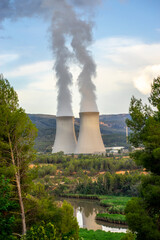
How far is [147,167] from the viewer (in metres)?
6.74

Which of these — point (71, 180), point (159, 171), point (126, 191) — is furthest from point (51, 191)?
point (159, 171)

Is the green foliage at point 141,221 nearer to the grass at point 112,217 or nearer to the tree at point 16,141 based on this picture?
the tree at point 16,141

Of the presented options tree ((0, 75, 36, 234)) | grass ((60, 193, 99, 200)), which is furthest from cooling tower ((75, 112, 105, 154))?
tree ((0, 75, 36, 234))

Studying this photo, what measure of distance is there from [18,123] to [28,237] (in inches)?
129

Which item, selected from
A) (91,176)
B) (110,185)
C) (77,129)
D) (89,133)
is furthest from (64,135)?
(77,129)

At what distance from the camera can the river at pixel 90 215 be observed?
46.5 feet

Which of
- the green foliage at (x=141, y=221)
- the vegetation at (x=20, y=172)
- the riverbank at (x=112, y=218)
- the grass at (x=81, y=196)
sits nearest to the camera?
the green foliage at (x=141, y=221)

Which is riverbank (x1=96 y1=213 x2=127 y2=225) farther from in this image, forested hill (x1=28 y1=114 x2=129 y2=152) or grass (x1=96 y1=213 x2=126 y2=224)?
forested hill (x1=28 y1=114 x2=129 y2=152)

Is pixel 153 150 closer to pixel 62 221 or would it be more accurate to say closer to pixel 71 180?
pixel 62 221

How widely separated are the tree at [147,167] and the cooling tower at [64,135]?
18.3m

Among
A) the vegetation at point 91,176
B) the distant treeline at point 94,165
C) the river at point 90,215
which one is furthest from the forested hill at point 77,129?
the river at point 90,215

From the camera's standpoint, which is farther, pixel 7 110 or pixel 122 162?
pixel 122 162

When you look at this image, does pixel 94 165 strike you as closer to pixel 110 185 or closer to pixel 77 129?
pixel 110 185

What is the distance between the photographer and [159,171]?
6684mm
